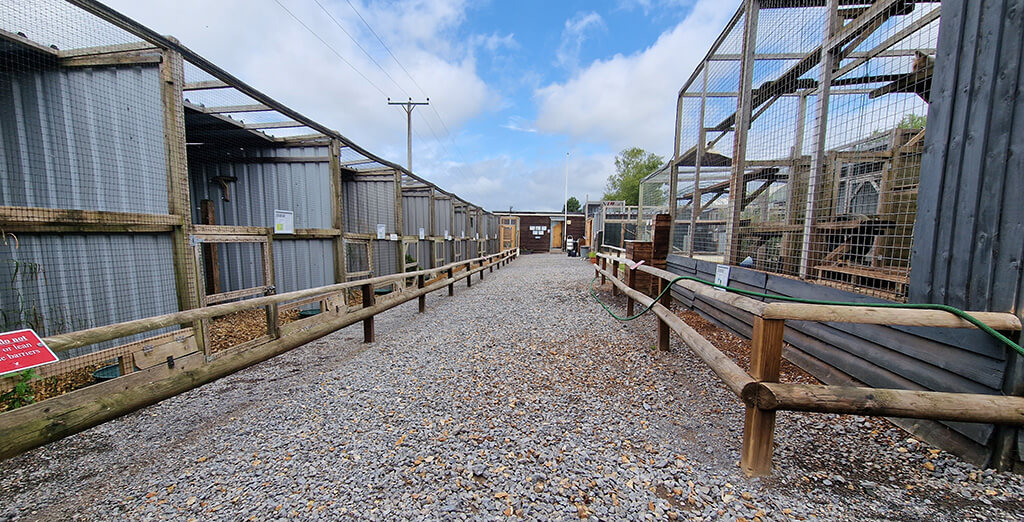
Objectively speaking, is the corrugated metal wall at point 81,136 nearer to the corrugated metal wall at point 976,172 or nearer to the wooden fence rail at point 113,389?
the wooden fence rail at point 113,389

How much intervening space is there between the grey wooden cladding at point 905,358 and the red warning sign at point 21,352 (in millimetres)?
4073

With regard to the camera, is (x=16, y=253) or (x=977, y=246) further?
(x=16, y=253)

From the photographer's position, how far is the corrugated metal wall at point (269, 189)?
18.5ft

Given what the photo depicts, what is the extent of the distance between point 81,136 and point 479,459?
430cm

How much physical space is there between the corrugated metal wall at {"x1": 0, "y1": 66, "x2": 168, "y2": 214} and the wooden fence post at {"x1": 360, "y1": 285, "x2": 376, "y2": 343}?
207 cm

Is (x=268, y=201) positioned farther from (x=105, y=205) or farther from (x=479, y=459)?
(x=479, y=459)

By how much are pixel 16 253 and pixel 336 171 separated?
299 cm

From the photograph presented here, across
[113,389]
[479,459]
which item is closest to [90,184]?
[113,389]

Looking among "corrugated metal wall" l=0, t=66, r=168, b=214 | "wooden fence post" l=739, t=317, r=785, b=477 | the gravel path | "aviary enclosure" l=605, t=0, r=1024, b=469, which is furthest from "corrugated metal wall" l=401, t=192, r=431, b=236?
"wooden fence post" l=739, t=317, r=785, b=477

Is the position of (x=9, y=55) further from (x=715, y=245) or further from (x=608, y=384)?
(x=715, y=245)

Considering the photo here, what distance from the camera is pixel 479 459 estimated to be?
2.05 meters

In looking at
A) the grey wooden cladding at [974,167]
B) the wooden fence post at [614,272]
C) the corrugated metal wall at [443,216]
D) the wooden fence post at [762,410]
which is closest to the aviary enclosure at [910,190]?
the grey wooden cladding at [974,167]

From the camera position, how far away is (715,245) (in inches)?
A: 253

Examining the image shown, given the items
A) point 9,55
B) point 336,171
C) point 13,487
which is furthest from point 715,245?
point 9,55
